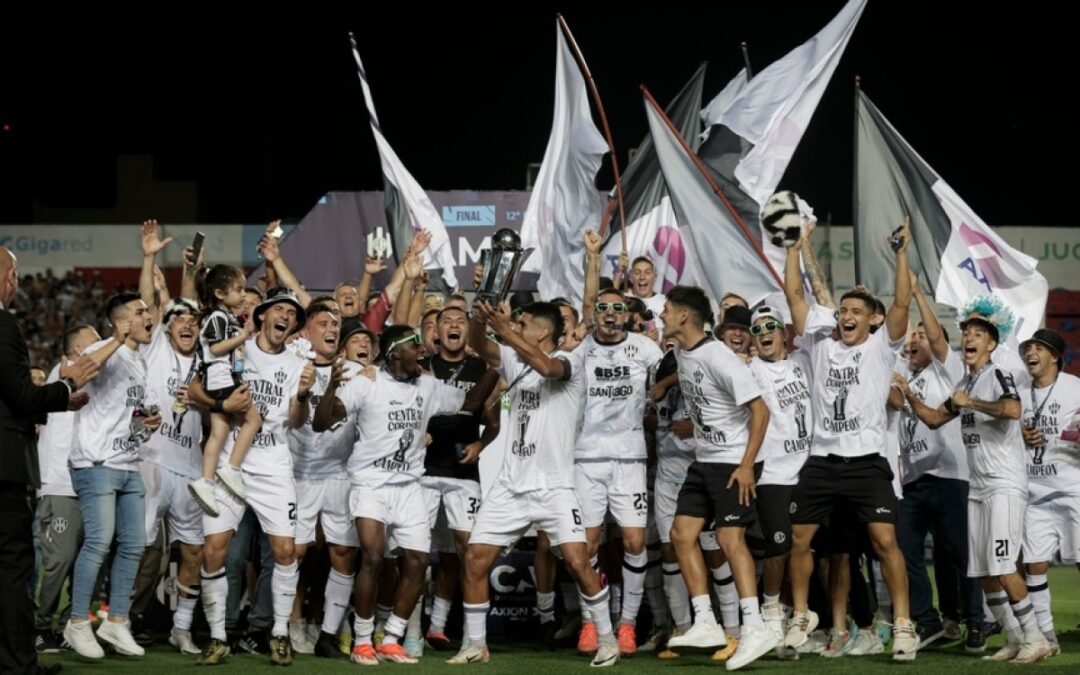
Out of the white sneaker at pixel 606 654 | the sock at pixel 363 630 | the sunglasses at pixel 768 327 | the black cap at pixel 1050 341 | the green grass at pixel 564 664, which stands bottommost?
the green grass at pixel 564 664

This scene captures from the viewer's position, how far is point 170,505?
11.0 meters

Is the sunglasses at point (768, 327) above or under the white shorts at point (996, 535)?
above

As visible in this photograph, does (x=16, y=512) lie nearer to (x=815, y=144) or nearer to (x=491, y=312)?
(x=491, y=312)

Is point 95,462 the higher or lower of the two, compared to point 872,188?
lower

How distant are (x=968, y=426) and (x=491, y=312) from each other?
3871mm

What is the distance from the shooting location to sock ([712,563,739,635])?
35.2ft

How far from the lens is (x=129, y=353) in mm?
10477

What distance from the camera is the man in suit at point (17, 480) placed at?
8.14 m

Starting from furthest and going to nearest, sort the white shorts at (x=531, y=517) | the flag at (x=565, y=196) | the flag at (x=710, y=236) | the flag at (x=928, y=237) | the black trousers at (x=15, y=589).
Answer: the flag at (x=565, y=196) < the flag at (x=928, y=237) < the flag at (x=710, y=236) < the white shorts at (x=531, y=517) < the black trousers at (x=15, y=589)

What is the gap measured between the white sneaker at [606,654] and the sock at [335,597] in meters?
1.97

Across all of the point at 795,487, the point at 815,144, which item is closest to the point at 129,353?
the point at 795,487

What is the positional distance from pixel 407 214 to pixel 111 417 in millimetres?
6447

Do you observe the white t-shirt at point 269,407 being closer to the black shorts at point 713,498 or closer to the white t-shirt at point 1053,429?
the black shorts at point 713,498

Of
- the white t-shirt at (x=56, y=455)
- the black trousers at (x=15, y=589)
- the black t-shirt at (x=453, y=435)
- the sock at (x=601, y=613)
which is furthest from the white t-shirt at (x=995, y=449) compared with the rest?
the white t-shirt at (x=56, y=455)
